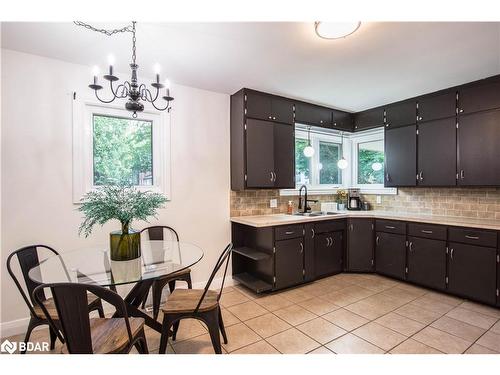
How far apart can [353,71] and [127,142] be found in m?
2.52

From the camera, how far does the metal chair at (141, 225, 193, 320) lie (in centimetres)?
227

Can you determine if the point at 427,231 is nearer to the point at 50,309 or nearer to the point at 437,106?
the point at 437,106

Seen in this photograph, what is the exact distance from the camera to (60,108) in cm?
242

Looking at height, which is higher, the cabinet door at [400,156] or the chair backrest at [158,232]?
the cabinet door at [400,156]

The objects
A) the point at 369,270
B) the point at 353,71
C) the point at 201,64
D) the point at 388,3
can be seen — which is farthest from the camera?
the point at 369,270

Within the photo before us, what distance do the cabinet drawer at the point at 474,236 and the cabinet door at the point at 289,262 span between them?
67.2 inches

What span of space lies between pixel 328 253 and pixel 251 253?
1151 millimetres

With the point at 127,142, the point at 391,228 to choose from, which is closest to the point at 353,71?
the point at 391,228

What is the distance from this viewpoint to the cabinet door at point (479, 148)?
2814 mm

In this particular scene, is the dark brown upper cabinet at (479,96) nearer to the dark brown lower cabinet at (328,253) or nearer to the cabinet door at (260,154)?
the dark brown lower cabinet at (328,253)

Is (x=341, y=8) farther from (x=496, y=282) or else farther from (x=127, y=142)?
(x=496, y=282)

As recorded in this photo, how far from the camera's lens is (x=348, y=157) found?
15.2ft

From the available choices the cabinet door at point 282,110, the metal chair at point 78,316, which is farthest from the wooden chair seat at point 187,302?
the cabinet door at point 282,110

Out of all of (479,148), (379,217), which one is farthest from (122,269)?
(479,148)
